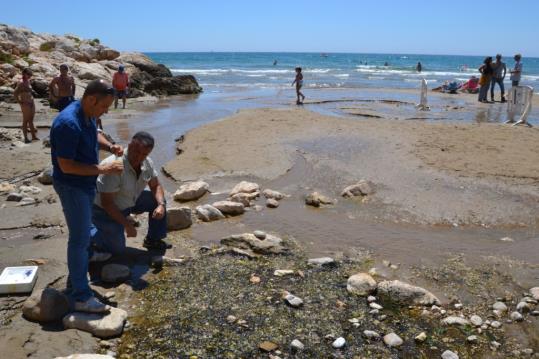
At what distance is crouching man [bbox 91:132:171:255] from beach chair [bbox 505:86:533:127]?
36.4ft

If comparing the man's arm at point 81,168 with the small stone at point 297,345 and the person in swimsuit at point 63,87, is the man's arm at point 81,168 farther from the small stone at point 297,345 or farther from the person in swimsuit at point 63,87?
the person in swimsuit at point 63,87

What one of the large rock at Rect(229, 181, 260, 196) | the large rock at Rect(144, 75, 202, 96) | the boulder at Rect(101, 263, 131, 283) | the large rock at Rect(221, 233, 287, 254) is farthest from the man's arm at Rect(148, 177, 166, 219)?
the large rock at Rect(144, 75, 202, 96)

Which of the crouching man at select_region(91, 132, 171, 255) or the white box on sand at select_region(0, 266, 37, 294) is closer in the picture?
the white box on sand at select_region(0, 266, 37, 294)

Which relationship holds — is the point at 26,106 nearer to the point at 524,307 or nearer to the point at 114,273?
the point at 114,273

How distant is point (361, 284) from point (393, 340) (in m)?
0.76

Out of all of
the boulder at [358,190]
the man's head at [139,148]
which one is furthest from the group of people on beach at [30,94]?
the man's head at [139,148]

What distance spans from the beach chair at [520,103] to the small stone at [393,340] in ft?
36.5

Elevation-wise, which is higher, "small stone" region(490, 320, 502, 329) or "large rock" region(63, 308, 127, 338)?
"large rock" region(63, 308, 127, 338)

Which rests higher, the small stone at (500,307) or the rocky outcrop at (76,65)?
the rocky outcrop at (76,65)

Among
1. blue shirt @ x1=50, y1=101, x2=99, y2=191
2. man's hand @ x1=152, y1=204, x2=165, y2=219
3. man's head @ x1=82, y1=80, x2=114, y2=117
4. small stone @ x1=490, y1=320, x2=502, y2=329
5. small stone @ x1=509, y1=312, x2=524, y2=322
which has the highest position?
man's head @ x1=82, y1=80, x2=114, y2=117

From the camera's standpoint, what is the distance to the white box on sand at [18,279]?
3.96 metres

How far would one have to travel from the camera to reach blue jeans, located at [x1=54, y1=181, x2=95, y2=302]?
3.53 metres

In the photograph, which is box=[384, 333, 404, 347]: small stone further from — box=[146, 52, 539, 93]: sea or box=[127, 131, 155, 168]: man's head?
box=[146, 52, 539, 93]: sea

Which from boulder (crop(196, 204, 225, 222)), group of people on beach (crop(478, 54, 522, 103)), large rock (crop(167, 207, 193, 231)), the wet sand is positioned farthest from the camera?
group of people on beach (crop(478, 54, 522, 103))
